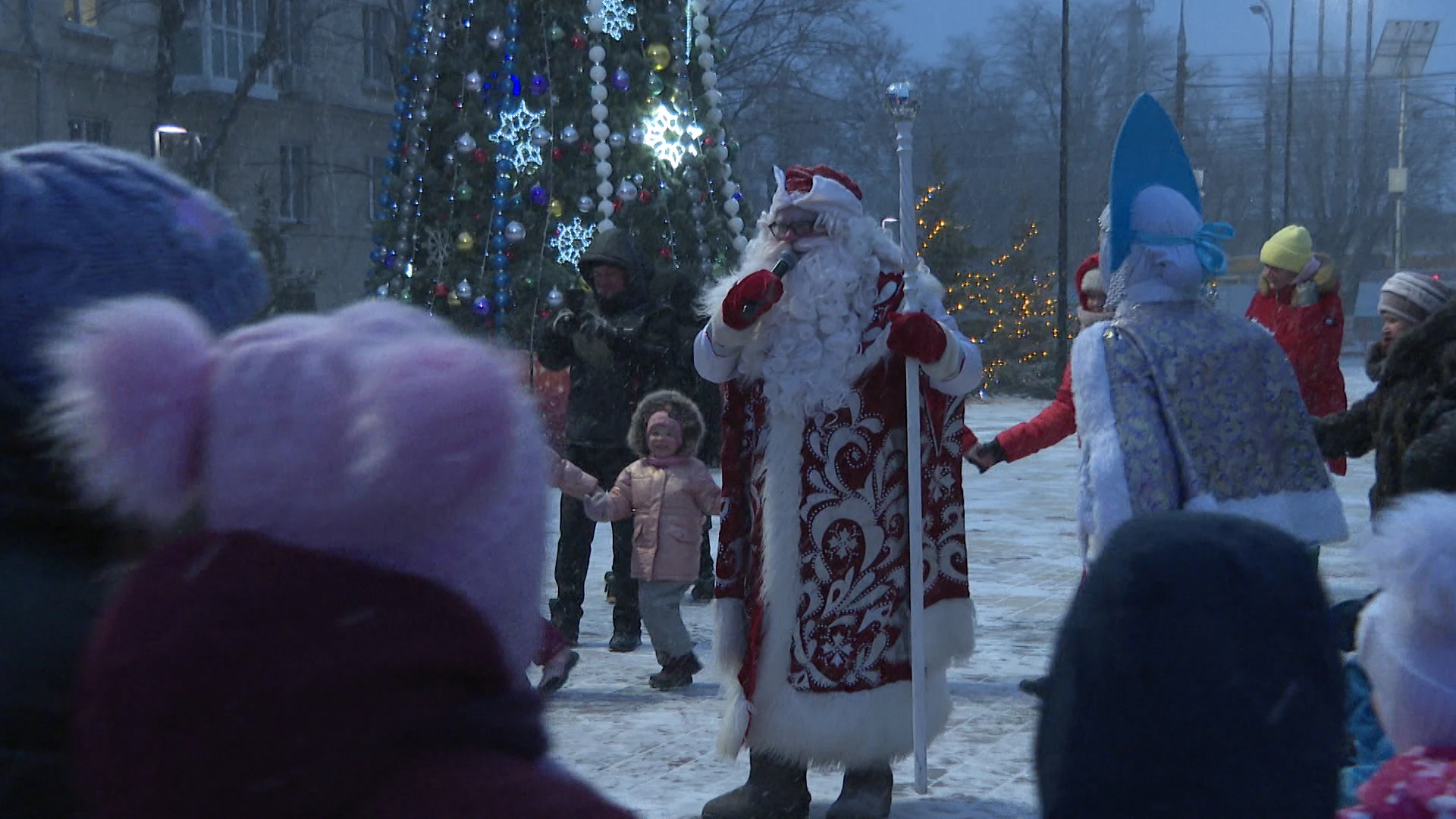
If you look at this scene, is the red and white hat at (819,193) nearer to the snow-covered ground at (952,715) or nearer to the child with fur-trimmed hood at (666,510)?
the snow-covered ground at (952,715)

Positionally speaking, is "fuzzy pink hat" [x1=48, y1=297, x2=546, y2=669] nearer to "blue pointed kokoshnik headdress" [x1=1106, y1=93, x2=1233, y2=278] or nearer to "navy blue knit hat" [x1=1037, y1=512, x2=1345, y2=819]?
"navy blue knit hat" [x1=1037, y1=512, x2=1345, y2=819]

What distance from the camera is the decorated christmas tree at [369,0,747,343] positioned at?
447 inches

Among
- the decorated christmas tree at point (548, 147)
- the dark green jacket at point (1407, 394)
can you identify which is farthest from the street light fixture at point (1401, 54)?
the dark green jacket at point (1407, 394)

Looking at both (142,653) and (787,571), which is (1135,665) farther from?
(787,571)

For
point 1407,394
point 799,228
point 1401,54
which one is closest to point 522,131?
point 799,228

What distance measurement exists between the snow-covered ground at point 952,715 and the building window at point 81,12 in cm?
1795

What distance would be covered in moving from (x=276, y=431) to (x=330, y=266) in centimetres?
2883

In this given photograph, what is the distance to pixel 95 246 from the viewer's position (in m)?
1.52

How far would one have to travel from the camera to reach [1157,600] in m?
1.32

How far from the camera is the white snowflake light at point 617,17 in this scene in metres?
11.3

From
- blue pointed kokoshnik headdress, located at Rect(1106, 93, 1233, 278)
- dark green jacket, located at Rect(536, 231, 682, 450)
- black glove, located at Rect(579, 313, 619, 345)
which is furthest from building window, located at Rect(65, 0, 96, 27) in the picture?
blue pointed kokoshnik headdress, located at Rect(1106, 93, 1233, 278)

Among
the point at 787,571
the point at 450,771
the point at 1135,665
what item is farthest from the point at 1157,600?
the point at 787,571

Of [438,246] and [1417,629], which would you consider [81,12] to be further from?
[1417,629]

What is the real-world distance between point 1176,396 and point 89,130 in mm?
23334
